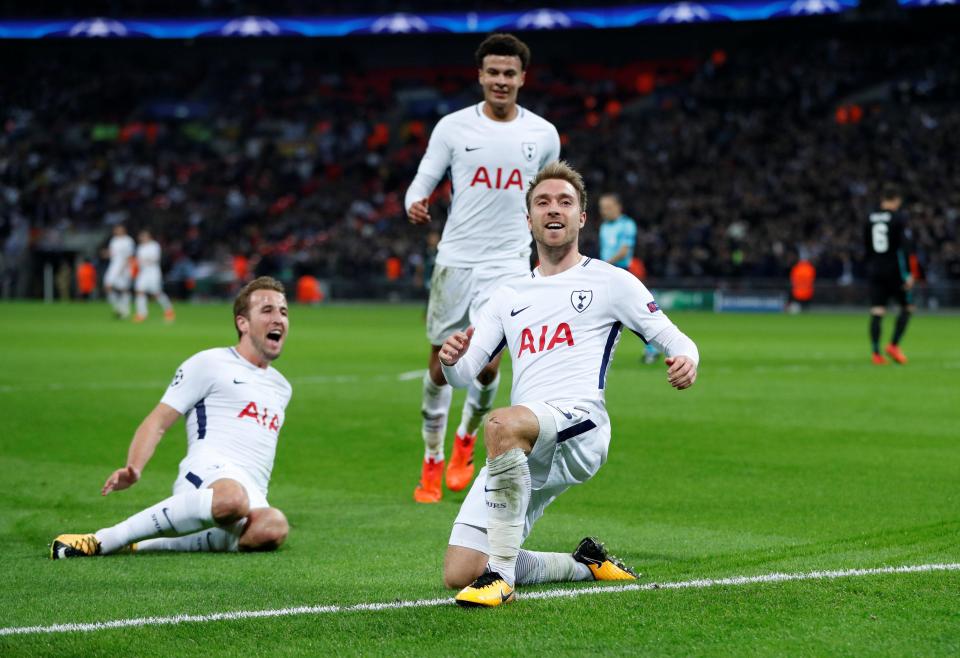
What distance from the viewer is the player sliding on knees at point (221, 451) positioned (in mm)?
6266

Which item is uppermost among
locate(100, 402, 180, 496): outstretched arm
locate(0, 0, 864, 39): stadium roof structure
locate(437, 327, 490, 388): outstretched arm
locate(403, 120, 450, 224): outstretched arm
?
locate(0, 0, 864, 39): stadium roof structure

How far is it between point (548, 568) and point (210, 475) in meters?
1.90

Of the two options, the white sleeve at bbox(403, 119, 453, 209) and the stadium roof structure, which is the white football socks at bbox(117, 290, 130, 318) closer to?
the stadium roof structure

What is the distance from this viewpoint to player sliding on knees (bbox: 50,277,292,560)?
20.6ft

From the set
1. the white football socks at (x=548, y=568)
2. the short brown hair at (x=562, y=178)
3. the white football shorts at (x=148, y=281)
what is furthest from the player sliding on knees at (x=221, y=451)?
the white football shorts at (x=148, y=281)

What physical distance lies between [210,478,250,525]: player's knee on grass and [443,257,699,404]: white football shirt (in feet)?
4.39

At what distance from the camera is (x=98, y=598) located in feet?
17.3

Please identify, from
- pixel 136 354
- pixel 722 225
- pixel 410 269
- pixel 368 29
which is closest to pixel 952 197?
pixel 722 225

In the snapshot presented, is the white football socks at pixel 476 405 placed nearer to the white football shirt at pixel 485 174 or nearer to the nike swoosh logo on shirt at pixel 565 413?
the white football shirt at pixel 485 174

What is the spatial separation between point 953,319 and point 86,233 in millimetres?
30548

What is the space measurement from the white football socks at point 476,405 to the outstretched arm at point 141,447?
220 centimetres

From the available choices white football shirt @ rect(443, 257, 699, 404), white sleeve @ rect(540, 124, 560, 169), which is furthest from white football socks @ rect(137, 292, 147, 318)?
white football shirt @ rect(443, 257, 699, 404)

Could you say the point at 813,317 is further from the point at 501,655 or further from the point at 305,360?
the point at 501,655

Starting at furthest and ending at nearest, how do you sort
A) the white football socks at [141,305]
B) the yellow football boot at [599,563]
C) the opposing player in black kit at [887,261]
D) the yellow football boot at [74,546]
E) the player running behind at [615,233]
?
the white football socks at [141,305]
the player running behind at [615,233]
the opposing player in black kit at [887,261]
the yellow football boot at [74,546]
the yellow football boot at [599,563]
